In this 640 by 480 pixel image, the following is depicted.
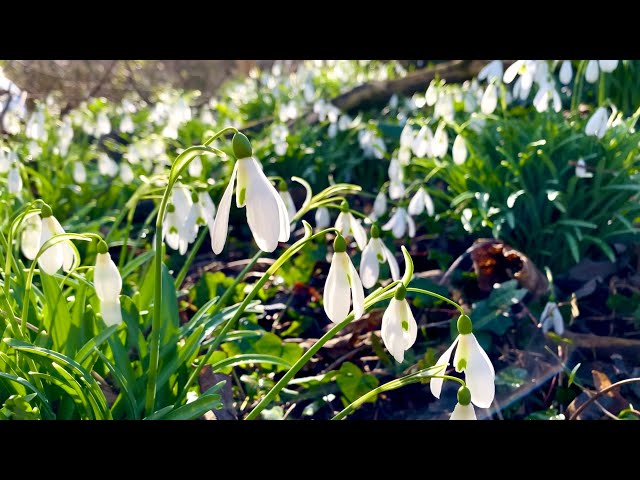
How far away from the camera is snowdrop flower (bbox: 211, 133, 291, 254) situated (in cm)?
104

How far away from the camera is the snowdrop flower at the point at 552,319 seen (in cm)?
198

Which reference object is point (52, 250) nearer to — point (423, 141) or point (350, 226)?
point (350, 226)

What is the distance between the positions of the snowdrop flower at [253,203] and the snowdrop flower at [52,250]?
468 millimetres

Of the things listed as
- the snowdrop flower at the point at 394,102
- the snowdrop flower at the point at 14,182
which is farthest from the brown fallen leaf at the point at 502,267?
the snowdrop flower at the point at 394,102

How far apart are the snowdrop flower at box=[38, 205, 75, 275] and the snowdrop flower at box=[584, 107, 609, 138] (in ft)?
5.88

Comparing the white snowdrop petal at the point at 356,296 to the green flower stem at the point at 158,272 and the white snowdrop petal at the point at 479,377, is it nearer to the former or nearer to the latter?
the white snowdrop petal at the point at 479,377

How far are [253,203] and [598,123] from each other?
1769 millimetres

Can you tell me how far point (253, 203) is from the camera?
1.05 metres

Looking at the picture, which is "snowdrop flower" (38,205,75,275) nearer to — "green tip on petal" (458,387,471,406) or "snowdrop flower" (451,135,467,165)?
"green tip on petal" (458,387,471,406)

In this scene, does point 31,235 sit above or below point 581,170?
above

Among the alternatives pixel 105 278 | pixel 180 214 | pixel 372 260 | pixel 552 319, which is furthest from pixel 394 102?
pixel 105 278

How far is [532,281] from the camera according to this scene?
228 centimetres
